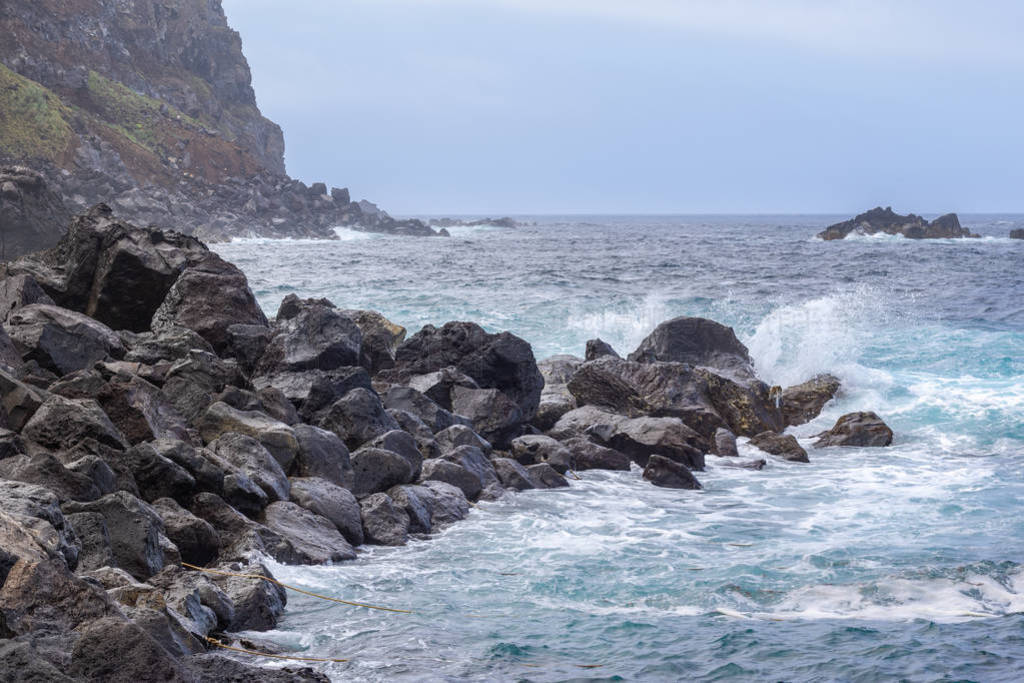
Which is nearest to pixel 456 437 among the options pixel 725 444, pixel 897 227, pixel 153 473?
pixel 725 444

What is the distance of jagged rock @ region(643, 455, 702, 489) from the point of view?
1092 centimetres

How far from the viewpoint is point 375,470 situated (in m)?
9.02

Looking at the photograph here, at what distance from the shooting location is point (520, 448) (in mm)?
11680

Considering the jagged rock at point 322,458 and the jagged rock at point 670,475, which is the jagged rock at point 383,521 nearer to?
the jagged rock at point 322,458

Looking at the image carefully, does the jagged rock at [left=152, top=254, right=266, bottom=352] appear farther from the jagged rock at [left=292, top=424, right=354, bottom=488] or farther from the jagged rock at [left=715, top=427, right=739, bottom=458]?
the jagged rock at [left=715, top=427, right=739, bottom=458]

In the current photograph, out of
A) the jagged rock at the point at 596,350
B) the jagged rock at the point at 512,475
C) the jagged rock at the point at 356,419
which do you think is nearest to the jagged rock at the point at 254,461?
the jagged rock at the point at 356,419

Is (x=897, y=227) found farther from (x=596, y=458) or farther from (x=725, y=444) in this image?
(x=596, y=458)

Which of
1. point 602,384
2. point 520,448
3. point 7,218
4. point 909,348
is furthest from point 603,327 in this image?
point 7,218

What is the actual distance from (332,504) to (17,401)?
8.67 ft

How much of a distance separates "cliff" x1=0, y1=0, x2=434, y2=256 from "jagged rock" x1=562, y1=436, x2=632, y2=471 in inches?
1920

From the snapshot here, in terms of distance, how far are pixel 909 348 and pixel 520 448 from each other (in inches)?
492

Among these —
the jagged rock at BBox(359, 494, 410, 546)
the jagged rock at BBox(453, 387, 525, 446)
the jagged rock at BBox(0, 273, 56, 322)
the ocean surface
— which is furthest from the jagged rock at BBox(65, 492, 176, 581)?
the jagged rock at BBox(453, 387, 525, 446)

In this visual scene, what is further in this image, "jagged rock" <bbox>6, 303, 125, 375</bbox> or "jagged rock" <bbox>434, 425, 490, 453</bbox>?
"jagged rock" <bbox>434, 425, 490, 453</bbox>

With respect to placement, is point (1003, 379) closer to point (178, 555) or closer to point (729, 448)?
point (729, 448)
